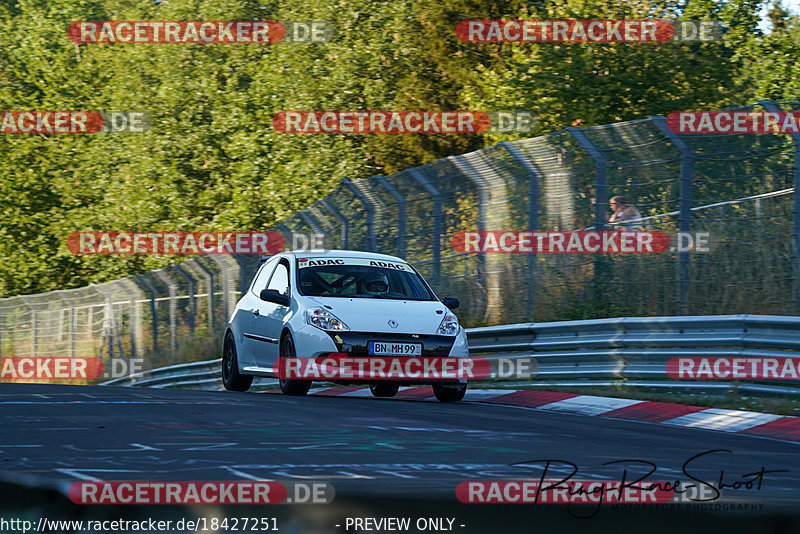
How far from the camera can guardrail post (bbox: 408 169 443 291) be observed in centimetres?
1670

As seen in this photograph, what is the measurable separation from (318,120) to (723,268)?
27.3 m

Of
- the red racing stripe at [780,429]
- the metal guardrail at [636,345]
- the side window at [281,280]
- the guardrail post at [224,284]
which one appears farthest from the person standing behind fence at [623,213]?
A: the guardrail post at [224,284]

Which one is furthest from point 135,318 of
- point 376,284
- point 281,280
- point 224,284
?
point 376,284

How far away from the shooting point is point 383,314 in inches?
467

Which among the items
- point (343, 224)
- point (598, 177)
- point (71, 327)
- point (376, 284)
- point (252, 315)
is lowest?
point (71, 327)

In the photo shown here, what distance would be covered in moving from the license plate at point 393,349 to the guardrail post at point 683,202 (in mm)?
3220

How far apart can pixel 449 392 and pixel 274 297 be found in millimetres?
2023

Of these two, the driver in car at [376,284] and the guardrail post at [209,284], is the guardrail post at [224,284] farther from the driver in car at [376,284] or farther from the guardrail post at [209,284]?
the driver in car at [376,284]

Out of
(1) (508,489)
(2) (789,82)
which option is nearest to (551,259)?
(1) (508,489)

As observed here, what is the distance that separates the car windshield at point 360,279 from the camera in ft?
41.5

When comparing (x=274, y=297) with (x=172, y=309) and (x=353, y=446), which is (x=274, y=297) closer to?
(x=353, y=446)

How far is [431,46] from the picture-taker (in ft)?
123

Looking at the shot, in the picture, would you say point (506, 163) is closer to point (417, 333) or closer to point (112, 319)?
point (417, 333)

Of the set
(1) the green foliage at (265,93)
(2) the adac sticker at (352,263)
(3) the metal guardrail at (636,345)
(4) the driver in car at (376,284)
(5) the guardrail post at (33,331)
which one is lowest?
(5) the guardrail post at (33,331)
